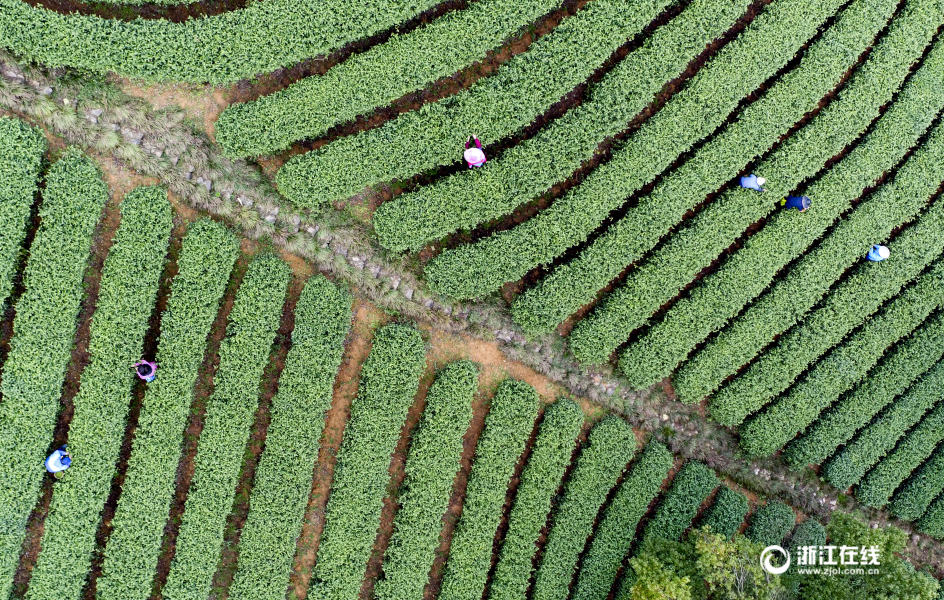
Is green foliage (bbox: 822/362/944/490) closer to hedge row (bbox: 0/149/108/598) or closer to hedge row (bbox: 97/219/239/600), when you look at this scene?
hedge row (bbox: 97/219/239/600)

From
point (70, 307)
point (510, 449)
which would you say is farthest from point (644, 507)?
point (70, 307)

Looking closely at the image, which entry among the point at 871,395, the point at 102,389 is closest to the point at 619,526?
the point at 871,395

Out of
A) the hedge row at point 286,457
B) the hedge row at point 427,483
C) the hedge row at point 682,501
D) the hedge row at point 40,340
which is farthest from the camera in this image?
the hedge row at point 682,501

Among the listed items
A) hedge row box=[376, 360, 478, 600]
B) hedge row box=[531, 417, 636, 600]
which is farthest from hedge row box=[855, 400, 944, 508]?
hedge row box=[376, 360, 478, 600]

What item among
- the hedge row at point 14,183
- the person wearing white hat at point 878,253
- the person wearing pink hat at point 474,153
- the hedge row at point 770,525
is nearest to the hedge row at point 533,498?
the hedge row at point 770,525

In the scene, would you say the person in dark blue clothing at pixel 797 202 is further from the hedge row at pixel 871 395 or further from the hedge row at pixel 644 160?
Result: the hedge row at pixel 871 395
